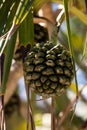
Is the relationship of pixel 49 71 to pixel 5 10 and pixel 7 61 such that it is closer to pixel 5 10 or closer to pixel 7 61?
pixel 7 61


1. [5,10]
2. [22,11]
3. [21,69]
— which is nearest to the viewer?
[22,11]

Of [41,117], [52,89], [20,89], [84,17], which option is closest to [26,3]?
[52,89]

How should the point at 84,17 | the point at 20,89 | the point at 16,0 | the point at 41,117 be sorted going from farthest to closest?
the point at 20,89 < the point at 41,117 < the point at 84,17 < the point at 16,0

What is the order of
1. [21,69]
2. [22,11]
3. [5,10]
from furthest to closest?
1. [21,69]
2. [5,10]
3. [22,11]

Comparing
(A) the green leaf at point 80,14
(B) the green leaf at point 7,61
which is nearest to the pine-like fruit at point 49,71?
(B) the green leaf at point 7,61

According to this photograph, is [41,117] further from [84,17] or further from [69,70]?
[69,70]

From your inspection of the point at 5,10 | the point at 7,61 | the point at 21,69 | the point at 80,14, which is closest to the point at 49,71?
the point at 7,61
